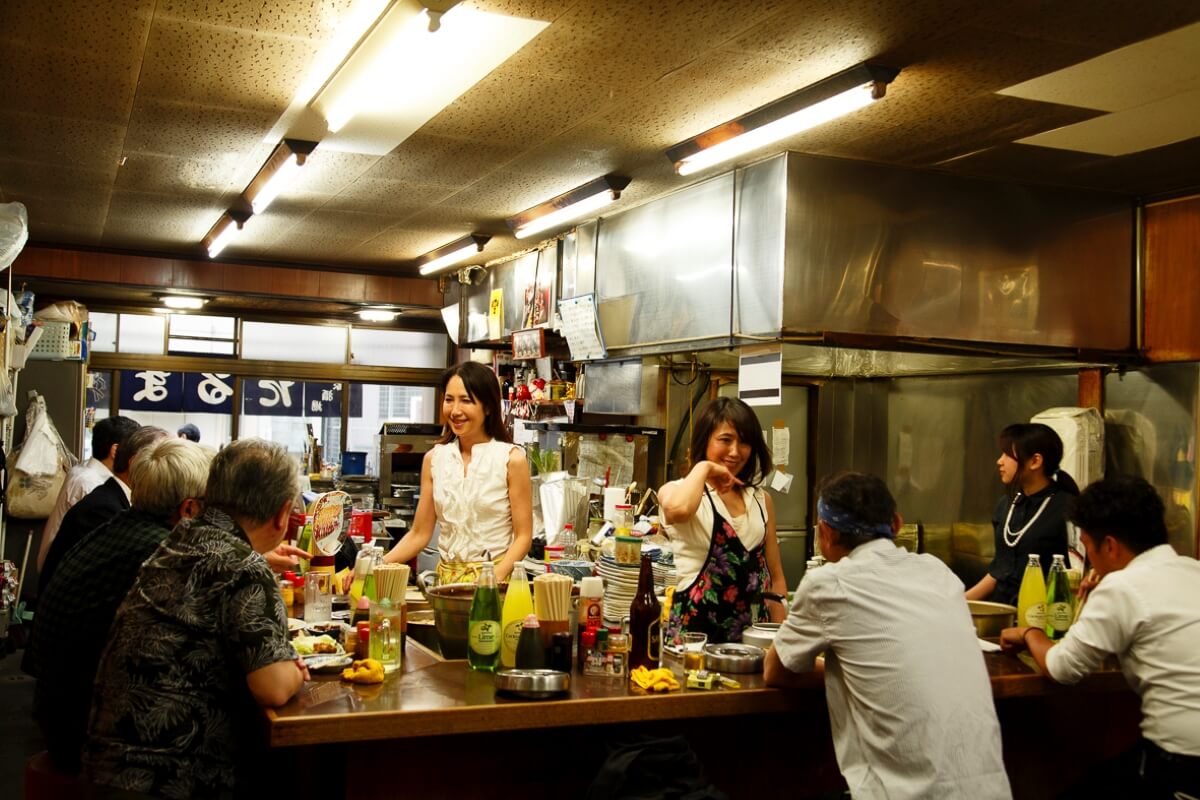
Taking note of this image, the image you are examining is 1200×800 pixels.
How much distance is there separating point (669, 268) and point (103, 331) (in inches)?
264

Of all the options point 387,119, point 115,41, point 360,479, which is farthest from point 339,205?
point 360,479

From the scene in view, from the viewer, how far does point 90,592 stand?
9.73ft

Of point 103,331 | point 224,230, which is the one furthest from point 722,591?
point 103,331

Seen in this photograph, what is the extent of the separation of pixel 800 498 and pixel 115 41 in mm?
4723

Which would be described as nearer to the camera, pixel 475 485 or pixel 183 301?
pixel 475 485

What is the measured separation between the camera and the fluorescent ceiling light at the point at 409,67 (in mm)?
3426

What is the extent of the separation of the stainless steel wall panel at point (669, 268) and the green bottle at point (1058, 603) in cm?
203

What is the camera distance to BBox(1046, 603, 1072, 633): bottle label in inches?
140

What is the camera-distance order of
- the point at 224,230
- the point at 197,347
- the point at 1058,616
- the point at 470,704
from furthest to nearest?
the point at 197,347
the point at 224,230
the point at 1058,616
the point at 470,704

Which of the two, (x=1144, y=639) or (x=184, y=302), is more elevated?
(x=184, y=302)

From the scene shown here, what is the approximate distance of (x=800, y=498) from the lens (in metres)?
6.90

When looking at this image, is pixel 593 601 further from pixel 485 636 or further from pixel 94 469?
pixel 94 469

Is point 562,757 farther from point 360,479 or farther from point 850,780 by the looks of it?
point 360,479

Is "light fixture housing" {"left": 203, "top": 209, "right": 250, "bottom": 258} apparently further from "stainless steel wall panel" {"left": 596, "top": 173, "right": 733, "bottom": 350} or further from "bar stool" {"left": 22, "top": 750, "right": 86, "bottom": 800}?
"bar stool" {"left": 22, "top": 750, "right": 86, "bottom": 800}
